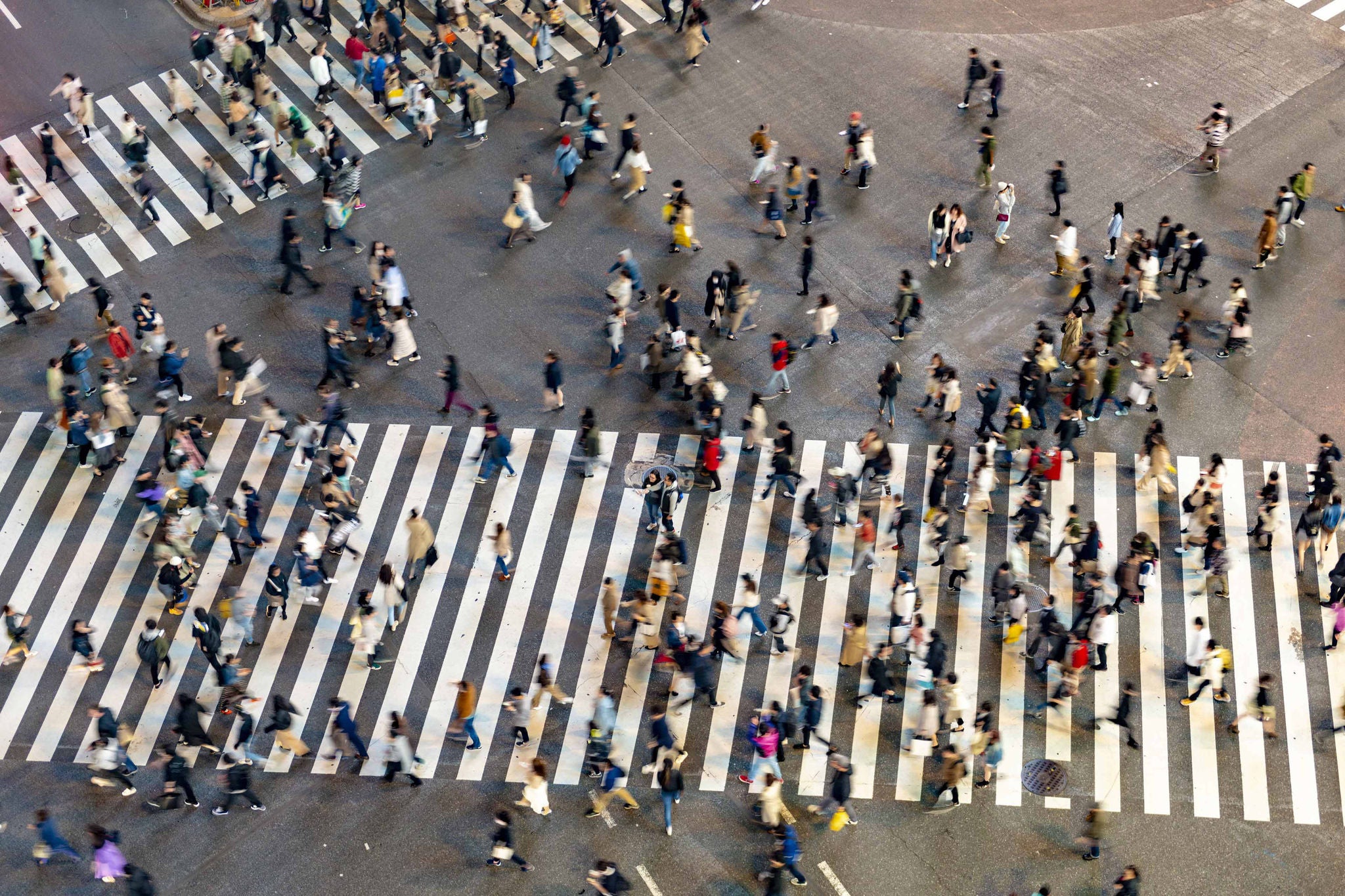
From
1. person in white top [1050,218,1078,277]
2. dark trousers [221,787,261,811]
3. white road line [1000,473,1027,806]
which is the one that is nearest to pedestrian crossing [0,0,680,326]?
person in white top [1050,218,1078,277]

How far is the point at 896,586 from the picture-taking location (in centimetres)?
2717

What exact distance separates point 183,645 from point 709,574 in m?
9.93

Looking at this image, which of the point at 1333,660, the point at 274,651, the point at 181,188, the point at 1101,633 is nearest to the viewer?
the point at 1101,633

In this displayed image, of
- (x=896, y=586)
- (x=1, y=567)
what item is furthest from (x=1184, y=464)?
(x=1, y=567)

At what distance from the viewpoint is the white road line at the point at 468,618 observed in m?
26.5

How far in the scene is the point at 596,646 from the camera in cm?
2772

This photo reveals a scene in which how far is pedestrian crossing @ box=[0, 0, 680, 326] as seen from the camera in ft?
118

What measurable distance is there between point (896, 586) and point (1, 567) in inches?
682

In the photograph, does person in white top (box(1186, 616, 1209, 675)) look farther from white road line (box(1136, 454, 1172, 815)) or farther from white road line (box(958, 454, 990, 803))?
white road line (box(958, 454, 990, 803))

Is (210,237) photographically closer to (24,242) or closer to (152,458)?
(24,242)

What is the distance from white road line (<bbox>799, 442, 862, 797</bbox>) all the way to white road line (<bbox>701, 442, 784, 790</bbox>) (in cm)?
99

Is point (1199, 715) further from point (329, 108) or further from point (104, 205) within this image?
point (104, 205)

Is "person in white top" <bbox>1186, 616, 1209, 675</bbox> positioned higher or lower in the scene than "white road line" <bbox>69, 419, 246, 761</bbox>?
higher

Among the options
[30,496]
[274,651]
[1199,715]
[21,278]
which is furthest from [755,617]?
[21,278]
